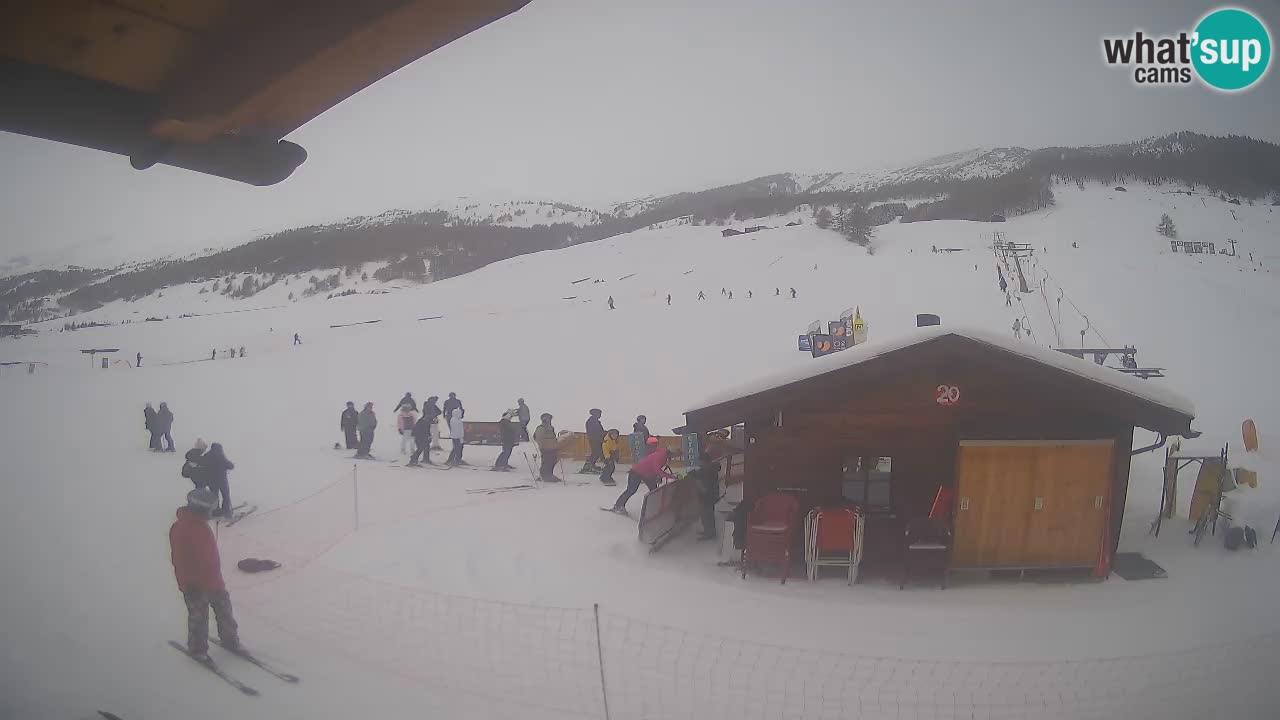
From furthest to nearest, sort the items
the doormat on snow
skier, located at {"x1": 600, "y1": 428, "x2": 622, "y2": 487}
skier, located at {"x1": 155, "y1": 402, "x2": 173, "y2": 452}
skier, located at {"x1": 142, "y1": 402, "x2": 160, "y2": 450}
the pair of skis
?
skier, located at {"x1": 155, "y1": 402, "x2": 173, "y2": 452}
skier, located at {"x1": 142, "y1": 402, "x2": 160, "y2": 450}
skier, located at {"x1": 600, "y1": 428, "x2": 622, "y2": 487}
the doormat on snow
the pair of skis

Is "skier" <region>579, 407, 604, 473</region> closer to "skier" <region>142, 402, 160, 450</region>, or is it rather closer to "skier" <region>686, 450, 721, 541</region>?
"skier" <region>686, 450, 721, 541</region>

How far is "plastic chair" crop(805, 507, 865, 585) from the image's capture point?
25.1 feet

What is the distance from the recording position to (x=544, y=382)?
23312mm

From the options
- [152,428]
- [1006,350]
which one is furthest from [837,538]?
[152,428]

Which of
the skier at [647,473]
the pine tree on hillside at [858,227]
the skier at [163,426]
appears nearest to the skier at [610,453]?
the skier at [647,473]

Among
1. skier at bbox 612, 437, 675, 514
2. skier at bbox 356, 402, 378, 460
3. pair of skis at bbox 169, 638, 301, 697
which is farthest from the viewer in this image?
skier at bbox 356, 402, 378, 460

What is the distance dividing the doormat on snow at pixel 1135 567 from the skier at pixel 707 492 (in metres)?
4.85

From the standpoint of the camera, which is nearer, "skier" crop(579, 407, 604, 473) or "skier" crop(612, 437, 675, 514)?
"skier" crop(612, 437, 675, 514)

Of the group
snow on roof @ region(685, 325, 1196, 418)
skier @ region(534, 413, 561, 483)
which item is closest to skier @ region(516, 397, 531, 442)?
skier @ region(534, 413, 561, 483)

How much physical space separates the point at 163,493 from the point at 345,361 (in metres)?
19.4

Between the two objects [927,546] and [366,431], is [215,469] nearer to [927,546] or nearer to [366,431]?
[366,431]

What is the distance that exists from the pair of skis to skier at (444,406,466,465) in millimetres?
8779

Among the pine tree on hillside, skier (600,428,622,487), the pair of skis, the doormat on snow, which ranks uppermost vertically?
the pine tree on hillside

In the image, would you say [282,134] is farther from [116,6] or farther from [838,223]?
[838,223]
